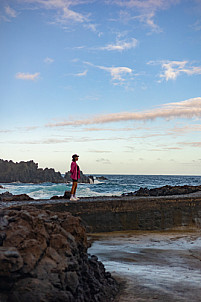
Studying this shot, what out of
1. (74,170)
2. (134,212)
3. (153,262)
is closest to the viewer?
(153,262)

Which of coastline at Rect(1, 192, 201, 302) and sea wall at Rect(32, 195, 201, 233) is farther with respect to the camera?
sea wall at Rect(32, 195, 201, 233)

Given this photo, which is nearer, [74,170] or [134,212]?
[134,212]

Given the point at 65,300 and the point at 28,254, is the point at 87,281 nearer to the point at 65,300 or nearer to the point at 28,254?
the point at 65,300

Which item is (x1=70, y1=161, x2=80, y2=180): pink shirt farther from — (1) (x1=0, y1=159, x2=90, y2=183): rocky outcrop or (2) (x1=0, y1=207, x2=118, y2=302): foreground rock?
(1) (x1=0, y1=159, x2=90, y2=183): rocky outcrop

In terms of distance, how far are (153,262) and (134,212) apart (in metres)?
3.05

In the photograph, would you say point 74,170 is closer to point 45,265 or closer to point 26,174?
point 45,265

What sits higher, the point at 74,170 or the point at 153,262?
the point at 74,170

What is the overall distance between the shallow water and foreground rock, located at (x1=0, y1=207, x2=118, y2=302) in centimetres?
33

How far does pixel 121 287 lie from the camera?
318cm

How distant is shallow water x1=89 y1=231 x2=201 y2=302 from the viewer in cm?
299

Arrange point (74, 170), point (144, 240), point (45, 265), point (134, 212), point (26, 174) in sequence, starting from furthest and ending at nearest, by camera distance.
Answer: point (26, 174), point (74, 170), point (134, 212), point (144, 240), point (45, 265)

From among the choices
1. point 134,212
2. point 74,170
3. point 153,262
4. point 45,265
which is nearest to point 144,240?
point 134,212

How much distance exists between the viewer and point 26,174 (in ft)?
211

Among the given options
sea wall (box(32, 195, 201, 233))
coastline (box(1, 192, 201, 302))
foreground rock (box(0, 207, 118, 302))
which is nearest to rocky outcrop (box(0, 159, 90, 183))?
sea wall (box(32, 195, 201, 233))
